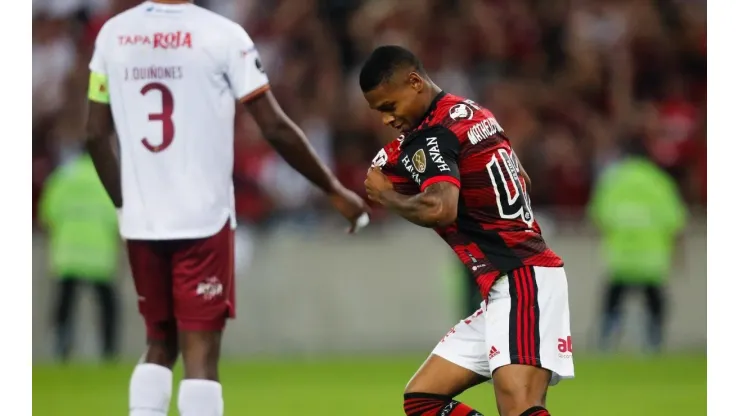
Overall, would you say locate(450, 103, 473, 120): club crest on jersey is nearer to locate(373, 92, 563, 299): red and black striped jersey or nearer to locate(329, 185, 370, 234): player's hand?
locate(373, 92, 563, 299): red and black striped jersey

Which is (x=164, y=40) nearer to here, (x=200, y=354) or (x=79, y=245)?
(x=200, y=354)

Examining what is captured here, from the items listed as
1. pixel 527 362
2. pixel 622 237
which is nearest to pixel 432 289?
pixel 622 237

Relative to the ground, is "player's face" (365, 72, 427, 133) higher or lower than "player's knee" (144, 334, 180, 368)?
higher

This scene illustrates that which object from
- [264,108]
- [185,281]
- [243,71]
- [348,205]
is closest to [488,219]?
[348,205]

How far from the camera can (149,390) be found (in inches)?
238

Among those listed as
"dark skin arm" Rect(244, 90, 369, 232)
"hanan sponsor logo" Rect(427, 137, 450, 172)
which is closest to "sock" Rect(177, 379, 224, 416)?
"dark skin arm" Rect(244, 90, 369, 232)

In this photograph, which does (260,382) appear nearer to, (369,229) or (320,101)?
(369,229)

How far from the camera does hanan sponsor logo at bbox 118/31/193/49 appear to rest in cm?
598

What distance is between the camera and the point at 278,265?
567 inches

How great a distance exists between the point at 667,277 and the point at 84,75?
6733 millimetres

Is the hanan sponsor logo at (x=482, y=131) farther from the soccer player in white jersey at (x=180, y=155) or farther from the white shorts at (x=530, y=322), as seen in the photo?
the soccer player in white jersey at (x=180, y=155)

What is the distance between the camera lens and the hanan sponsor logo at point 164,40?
598cm

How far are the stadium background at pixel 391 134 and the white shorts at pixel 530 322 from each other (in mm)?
7370

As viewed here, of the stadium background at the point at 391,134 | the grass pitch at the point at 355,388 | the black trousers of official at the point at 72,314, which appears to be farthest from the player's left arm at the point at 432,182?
the black trousers of official at the point at 72,314
